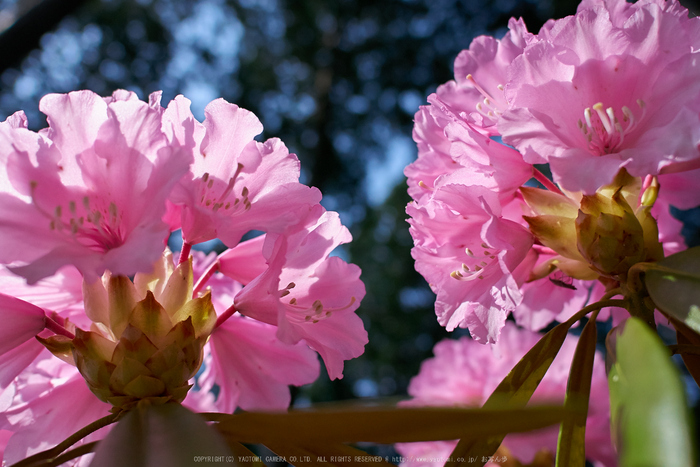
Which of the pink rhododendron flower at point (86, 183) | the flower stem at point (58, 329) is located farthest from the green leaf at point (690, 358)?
the flower stem at point (58, 329)

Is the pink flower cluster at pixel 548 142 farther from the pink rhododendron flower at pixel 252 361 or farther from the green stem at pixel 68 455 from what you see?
the green stem at pixel 68 455

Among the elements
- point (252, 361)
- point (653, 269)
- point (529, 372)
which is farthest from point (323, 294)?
point (653, 269)

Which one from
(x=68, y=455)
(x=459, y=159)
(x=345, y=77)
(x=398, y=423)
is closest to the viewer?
(x=398, y=423)

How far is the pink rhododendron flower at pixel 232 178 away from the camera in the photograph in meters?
0.61

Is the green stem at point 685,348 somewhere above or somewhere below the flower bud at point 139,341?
below

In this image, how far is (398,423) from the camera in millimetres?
413

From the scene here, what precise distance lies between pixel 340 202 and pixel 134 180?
16.6ft

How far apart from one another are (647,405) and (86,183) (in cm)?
54

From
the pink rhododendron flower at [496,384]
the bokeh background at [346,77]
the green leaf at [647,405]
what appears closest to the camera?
the green leaf at [647,405]

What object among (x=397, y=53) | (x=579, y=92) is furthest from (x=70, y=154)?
(x=397, y=53)

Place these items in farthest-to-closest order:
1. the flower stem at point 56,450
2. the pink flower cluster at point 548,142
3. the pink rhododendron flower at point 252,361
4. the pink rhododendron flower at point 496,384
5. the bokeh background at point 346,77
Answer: the bokeh background at point 346,77 → the pink rhododendron flower at point 496,384 → the pink rhododendron flower at point 252,361 → the pink flower cluster at point 548,142 → the flower stem at point 56,450

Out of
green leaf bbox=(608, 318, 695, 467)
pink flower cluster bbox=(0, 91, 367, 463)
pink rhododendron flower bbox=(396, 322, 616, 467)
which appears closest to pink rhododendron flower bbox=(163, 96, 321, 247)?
pink flower cluster bbox=(0, 91, 367, 463)

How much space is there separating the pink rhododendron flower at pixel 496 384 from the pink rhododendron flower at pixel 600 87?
63cm

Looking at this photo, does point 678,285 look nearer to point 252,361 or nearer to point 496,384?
point 252,361
